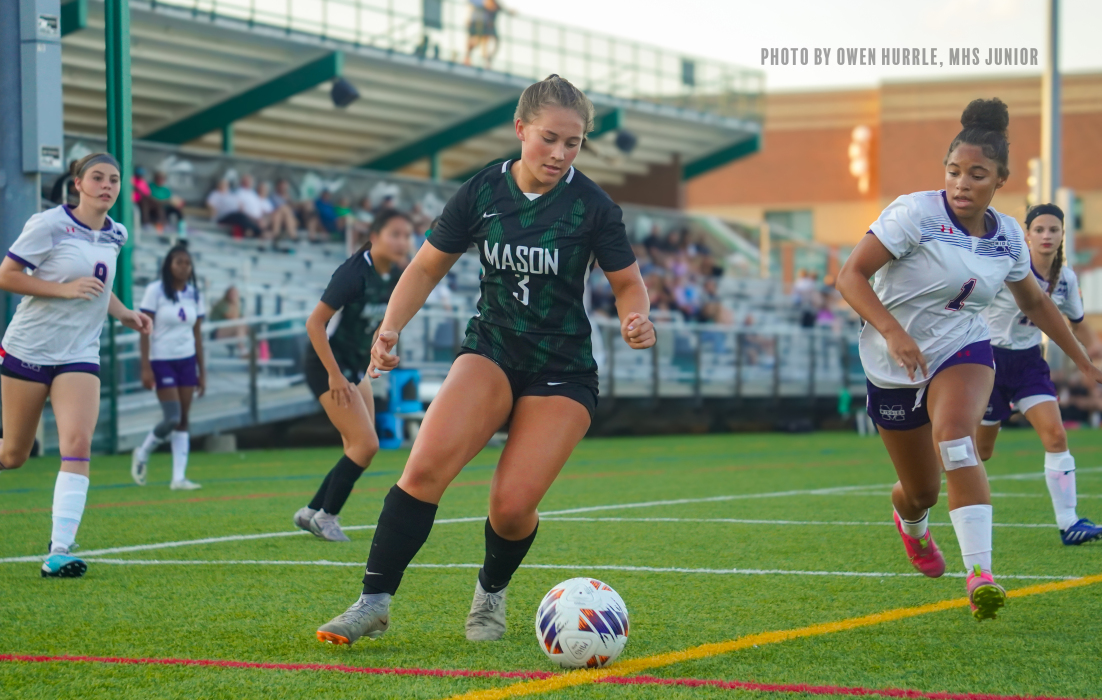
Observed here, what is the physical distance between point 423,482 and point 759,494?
6.98 metres

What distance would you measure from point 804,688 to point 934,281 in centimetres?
218

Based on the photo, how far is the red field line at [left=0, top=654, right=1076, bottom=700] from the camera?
389 centimetres

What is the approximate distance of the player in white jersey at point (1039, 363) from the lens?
25.8 ft

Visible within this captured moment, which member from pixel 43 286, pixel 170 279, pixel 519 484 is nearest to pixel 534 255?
pixel 519 484

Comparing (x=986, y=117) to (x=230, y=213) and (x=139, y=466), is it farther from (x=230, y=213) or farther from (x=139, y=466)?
(x=230, y=213)

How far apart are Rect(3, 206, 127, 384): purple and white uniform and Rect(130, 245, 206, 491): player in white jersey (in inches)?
192

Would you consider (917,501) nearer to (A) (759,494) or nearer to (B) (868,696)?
(B) (868,696)

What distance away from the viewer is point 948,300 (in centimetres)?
556

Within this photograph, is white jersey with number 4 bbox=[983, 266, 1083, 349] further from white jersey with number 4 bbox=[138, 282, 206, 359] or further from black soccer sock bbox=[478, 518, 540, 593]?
white jersey with number 4 bbox=[138, 282, 206, 359]

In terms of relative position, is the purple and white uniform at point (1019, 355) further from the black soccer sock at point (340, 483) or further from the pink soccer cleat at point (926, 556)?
the black soccer sock at point (340, 483)

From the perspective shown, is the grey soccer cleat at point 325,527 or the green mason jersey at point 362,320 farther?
the green mason jersey at point 362,320

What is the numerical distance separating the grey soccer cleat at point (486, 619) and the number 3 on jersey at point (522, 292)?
3.59ft

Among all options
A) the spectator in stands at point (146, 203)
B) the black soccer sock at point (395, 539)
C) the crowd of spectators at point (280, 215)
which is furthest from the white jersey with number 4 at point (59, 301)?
the crowd of spectators at point (280, 215)

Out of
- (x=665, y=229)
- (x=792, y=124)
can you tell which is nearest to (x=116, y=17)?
(x=665, y=229)
